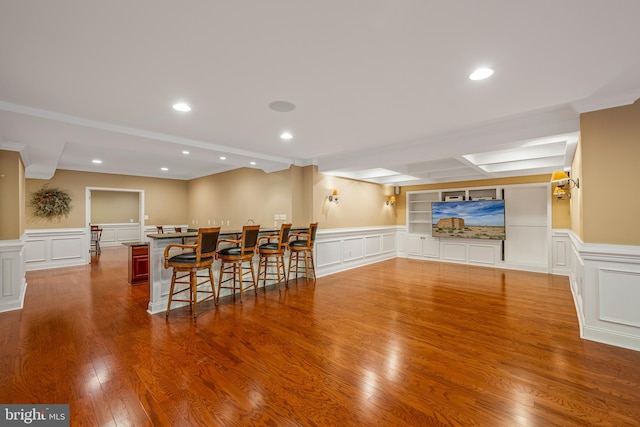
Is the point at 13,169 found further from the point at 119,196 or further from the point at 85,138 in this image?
the point at 119,196

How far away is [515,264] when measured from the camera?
637 centimetres

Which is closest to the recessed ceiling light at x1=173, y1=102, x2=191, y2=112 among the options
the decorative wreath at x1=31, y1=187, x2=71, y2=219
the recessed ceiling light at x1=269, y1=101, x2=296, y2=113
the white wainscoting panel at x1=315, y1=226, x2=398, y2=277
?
the recessed ceiling light at x1=269, y1=101, x2=296, y2=113

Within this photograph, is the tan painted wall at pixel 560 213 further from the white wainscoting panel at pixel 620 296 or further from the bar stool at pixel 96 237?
the bar stool at pixel 96 237

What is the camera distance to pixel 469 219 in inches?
272

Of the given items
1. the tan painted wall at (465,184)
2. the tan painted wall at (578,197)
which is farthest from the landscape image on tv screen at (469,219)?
the tan painted wall at (578,197)

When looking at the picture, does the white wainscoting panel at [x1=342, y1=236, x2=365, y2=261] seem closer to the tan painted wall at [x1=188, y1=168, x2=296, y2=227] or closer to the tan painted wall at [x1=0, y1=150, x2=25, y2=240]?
the tan painted wall at [x1=188, y1=168, x2=296, y2=227]

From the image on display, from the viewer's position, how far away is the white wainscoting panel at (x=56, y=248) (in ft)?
20.5

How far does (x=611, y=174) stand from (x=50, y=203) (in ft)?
33.2

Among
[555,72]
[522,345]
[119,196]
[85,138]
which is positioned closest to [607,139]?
[555,72]

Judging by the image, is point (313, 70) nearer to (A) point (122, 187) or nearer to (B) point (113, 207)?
(A) point (122, 187)

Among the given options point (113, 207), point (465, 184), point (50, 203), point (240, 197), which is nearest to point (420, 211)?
point (465, 184)

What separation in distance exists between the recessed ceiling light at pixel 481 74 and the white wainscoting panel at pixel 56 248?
8780 mm

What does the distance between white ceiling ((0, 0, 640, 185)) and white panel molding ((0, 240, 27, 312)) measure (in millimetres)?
1365

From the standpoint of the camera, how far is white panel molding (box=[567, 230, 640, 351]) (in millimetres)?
2600
